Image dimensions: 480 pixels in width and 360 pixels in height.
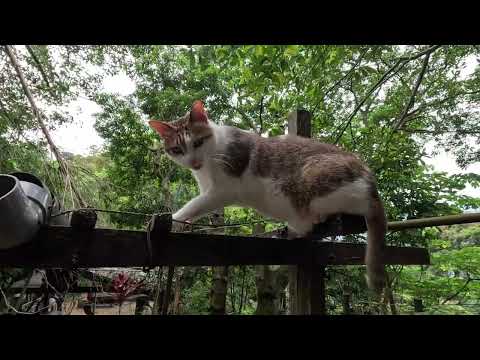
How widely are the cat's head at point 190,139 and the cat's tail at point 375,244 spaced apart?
2.65 feet

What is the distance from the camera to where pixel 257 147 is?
1605mm

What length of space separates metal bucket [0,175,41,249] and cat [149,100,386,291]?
1.80 ft

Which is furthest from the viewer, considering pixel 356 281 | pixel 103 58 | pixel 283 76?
pixel 103 58

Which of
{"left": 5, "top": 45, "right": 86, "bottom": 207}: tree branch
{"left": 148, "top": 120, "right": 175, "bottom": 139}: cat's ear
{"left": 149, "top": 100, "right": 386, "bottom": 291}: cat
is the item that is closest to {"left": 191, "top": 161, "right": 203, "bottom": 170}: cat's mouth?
{"left": 149, "top": 100, "right": 386, "bottom": 291}: cat

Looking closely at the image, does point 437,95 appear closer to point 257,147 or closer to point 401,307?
point 401,307

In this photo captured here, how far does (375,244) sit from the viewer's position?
132 cm

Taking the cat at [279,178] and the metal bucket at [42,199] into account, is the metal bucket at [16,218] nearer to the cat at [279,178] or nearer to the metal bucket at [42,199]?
the metal bucket at [42,199]

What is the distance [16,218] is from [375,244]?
4.26ft

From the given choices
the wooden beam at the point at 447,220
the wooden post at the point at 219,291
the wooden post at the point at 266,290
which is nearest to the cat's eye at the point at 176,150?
the wooden beam at the point at 447,220

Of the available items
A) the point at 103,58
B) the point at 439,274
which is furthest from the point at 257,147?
the point at 439,274

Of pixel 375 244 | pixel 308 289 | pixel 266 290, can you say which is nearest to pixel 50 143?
pixel 308 289

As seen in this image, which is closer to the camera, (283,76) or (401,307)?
(283,76)

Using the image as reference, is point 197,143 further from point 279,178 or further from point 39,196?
point 39,196
